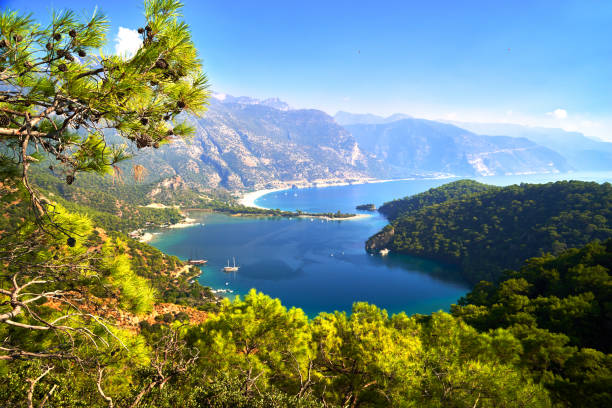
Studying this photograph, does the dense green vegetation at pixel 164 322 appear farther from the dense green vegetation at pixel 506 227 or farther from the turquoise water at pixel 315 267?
the dense green vegetation at pixel 506 227

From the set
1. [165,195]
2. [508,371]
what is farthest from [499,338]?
[165,195]

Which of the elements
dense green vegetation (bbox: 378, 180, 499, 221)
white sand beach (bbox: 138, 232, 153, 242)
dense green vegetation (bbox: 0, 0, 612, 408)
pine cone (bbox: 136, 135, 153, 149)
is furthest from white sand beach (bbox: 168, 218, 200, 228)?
pine cone (bbox: 136, 135, 153, 149)

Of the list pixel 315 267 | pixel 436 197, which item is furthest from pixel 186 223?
pixel 436 197

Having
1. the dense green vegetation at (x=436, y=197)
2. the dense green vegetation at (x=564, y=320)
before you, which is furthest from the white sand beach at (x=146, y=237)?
the dense green vegetation at (x=436, y=197)

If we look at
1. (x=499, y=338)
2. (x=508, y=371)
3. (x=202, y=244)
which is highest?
(x=508, y=371)

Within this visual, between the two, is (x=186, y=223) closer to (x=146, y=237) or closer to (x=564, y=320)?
(x=146, y=237)

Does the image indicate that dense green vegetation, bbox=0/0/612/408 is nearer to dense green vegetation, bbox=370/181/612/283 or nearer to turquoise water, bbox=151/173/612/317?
turquoise water, bbox=151/173/612/317

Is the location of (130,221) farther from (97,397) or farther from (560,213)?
(560,213)
